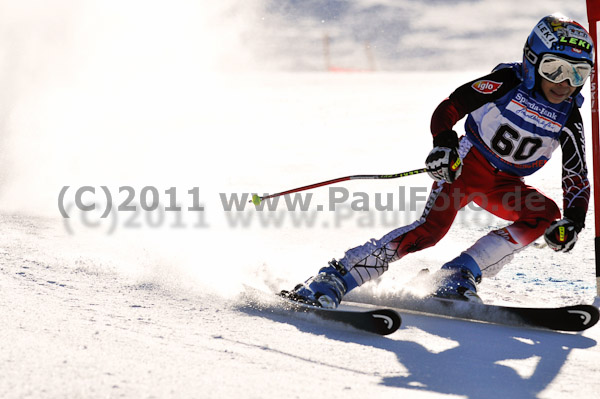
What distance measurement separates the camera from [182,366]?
207 centimetres

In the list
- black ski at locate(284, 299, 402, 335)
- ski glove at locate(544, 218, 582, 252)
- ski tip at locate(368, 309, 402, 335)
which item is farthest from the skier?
ski tip at locate(368, 309, 402, 335)

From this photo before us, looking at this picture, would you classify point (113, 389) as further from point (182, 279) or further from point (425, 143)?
point (425, 143)

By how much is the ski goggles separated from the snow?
3.80 ft

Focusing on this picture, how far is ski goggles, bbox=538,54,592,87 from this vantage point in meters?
2.92

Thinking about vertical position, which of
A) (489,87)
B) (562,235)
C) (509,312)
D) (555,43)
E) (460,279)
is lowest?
(509,312)

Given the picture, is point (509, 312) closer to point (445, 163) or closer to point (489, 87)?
point (445, 163)

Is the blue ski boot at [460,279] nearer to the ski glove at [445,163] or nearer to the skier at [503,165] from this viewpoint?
the skier at [503,165]

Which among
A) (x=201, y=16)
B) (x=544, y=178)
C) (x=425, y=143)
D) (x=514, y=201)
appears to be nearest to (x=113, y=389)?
(x=514, y=201)

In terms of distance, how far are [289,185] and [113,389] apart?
5.10m

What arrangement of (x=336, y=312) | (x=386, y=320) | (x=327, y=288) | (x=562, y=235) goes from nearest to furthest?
Result: (x=386, y=320)
(x=336, y=312)
(x=562, y=235)
(x=327, y=288)

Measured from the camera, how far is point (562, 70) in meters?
2.94

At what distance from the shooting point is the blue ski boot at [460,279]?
3.10m

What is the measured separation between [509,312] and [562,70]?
1.13 m

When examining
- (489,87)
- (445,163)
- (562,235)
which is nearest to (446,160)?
(445,163)
